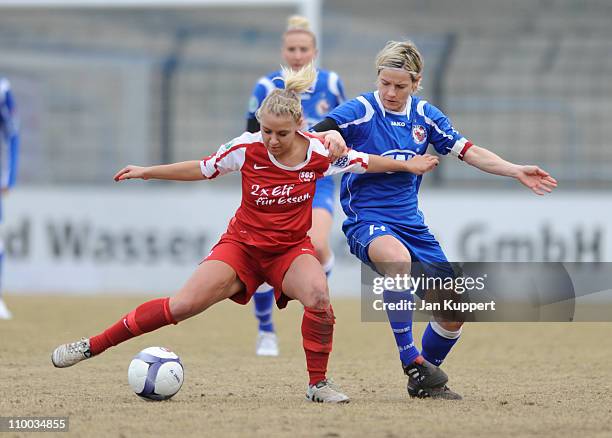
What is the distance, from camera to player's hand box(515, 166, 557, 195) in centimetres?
654

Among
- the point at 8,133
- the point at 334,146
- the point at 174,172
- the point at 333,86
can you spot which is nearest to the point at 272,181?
the point at 334,146

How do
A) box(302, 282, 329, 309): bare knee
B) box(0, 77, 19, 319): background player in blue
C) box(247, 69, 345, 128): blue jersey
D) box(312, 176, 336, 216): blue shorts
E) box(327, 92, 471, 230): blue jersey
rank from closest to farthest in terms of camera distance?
1. box(302, 282, 329, 309): bare knee
2. box(327, 92, 471, 230): blue jersey
3. box(312, 176, 336, 216): blue shorts
4. box(247, 69, 345, 128): blue jersey
5. box(0, 77, 19, 319): background player in blue

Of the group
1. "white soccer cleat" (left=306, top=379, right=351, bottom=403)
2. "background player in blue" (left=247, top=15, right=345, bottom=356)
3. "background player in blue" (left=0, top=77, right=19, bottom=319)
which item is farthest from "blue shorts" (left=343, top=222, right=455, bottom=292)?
"background player in blue" (left=0, top=77, right=19, bottom=319)

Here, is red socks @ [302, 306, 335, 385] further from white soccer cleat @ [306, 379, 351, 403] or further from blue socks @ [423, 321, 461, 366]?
blue socks @ [423, 321, 461, 366]

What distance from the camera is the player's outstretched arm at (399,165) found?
632 cm

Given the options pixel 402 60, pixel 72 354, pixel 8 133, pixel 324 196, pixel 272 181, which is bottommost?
pixel 72 354

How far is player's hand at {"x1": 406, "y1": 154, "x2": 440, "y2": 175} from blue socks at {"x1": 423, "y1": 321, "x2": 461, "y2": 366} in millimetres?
916

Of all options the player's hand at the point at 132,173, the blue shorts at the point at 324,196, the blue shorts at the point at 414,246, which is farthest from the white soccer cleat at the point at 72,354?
the blue shorts at the point at 324,196

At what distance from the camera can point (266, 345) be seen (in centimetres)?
884

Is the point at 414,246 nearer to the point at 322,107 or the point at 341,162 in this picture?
the point at 341,162

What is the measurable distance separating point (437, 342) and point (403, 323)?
44 cm

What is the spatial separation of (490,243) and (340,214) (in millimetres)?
1873

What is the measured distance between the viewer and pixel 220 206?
579 inches

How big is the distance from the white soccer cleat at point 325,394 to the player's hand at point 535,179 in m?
1.60
